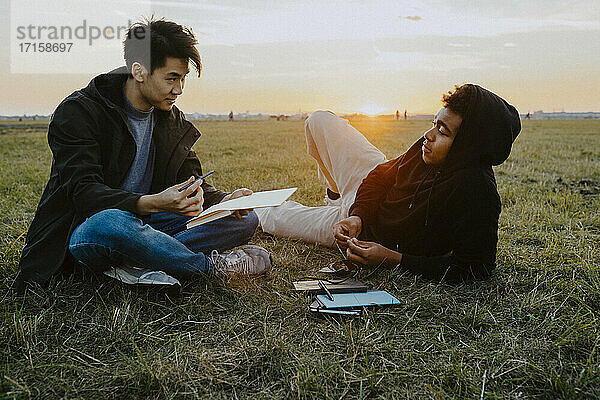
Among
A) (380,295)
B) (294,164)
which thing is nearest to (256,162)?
(294,164)

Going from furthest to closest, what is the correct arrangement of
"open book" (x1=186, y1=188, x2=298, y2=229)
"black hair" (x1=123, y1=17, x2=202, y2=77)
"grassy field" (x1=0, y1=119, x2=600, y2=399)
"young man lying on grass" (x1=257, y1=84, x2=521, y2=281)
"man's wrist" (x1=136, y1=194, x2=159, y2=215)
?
"black hair" (x1=123, y1=17, x2=202, y2=77) → "young man lying on grass" (x1=257, y1=84, x2=521, y2=281) → "open book" (x1=186, y1=188, x2=298, y2=229) → "man's wrist" (x1=136, y1=194, x2=159, y2=215) → "grassy field" (x1=0, y1=119, x2=600, y2=399)

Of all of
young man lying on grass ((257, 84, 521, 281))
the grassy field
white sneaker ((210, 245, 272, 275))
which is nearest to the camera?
the grassy field

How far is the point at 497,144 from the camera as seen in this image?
113 inches

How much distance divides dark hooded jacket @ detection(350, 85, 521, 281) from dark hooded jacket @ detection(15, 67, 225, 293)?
5.62 feet

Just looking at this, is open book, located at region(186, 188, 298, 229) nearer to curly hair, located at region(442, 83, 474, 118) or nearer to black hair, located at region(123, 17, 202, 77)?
black hair, located at region(123, 17, 202, 77)

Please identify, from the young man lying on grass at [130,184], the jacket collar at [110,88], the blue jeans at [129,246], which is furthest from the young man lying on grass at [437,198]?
the jacket collar at [110,88]

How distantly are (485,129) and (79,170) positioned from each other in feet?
7.69

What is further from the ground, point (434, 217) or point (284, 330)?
point (434, 217)

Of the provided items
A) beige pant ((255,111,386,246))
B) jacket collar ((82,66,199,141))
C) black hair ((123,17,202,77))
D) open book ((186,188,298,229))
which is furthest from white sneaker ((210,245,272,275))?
black hair ((123,17,202,77))

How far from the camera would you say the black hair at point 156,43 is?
302 cm

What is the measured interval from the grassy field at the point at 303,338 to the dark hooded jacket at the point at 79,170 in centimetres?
23

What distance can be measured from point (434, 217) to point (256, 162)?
6546 millimetres

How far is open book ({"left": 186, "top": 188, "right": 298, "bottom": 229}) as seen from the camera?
9.10ft

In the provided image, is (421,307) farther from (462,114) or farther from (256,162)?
(256,162)
